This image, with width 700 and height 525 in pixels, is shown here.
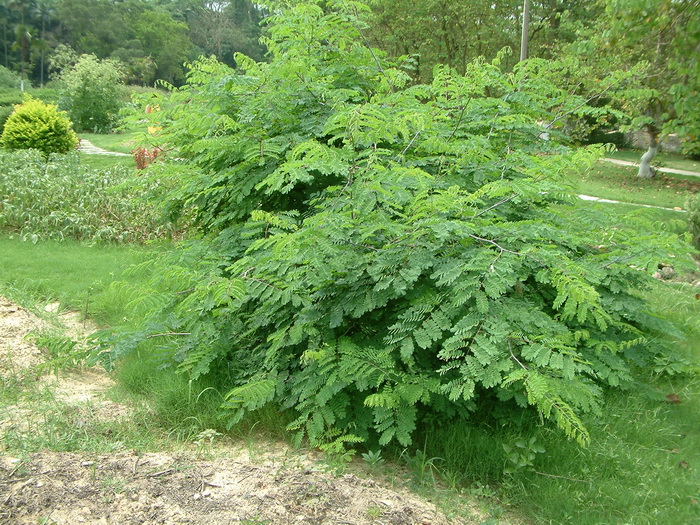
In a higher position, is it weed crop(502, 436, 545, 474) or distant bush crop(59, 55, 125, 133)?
distant bush crop(59, 55, 125, 133)

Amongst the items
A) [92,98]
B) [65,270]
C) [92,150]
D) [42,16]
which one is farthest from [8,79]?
[65,270]

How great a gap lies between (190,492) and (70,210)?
7.05 m

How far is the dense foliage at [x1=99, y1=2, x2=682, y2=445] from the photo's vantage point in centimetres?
283

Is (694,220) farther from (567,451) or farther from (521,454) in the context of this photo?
(521,454)

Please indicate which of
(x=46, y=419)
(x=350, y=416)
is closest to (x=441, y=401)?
(x=350, y=416)

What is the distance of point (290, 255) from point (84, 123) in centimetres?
2329

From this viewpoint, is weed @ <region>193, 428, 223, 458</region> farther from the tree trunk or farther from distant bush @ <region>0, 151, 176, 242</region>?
the tree trunk

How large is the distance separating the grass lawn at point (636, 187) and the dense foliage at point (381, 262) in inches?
412

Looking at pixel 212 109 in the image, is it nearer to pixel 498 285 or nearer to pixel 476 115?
pixel 476 115

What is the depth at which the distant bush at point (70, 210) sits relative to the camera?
312 inches

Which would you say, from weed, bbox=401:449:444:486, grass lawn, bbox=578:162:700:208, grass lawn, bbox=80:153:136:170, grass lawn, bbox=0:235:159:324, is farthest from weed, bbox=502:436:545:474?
grass lawn, bbox=578:162:700:208

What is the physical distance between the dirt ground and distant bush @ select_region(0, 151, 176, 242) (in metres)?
5.31

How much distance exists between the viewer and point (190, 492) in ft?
8.45

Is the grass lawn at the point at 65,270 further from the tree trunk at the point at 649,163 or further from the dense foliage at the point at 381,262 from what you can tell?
the tree trunk at the point at 649,163
